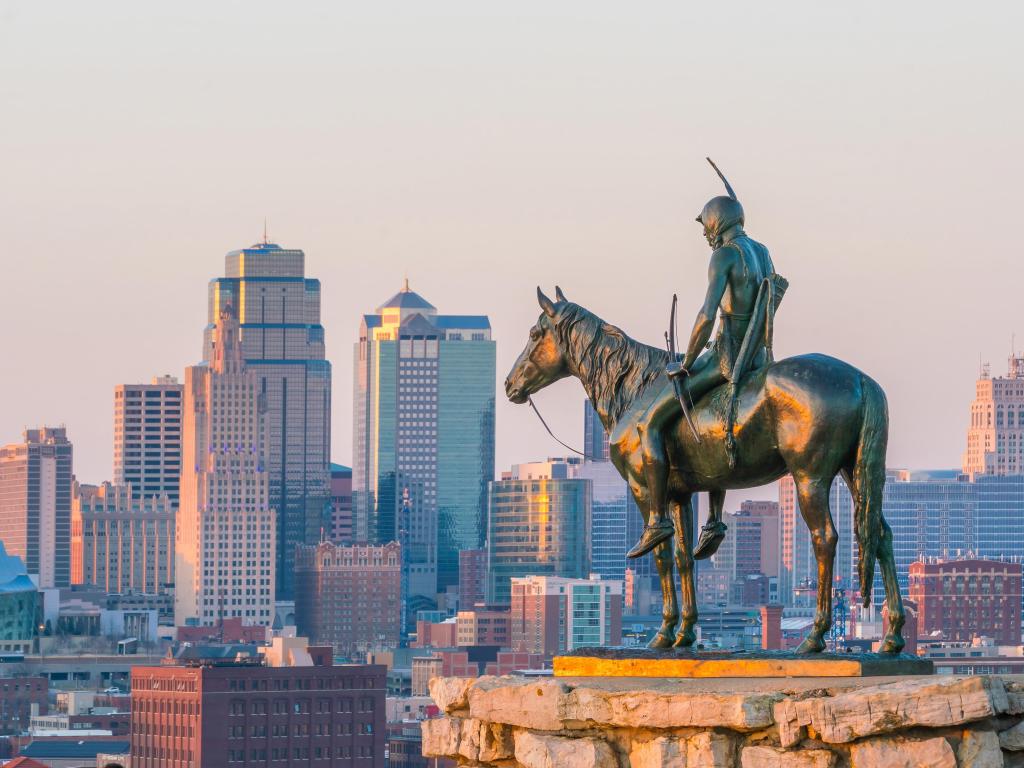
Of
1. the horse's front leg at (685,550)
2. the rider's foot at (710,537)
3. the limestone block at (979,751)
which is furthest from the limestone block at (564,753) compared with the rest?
the rider's foot at (710,537)

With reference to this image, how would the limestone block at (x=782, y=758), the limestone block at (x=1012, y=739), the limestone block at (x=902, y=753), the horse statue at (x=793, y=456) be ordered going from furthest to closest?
1. the horse statue at (x=793, y=456)
2. the limestone block at (x=1012, y=739)
3. the limestone block at (x=782, y=758)
4. the limestone block at (x=902, y=753)

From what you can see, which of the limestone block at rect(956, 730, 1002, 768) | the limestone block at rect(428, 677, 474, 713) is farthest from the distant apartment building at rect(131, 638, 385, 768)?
the limestone block at rect(956, 730, 1002, 768)

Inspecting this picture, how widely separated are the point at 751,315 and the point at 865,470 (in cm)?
76

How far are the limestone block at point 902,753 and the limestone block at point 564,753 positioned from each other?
92 centimetres

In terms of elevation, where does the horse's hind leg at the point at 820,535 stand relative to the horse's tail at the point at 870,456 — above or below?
below

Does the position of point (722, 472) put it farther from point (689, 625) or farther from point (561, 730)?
point (561, 730)

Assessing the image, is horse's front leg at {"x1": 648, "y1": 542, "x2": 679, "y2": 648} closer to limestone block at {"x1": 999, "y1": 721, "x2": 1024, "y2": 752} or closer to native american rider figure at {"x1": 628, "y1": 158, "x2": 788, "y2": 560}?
native american rider figure at {"x1": 628, "y1": 158, "x2": 788, "y2": 560}

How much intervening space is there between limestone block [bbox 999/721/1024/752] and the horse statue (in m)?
1.00

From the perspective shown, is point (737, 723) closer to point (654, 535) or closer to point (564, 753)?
point (564, 753)

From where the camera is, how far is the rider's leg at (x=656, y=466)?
11867 millimetres

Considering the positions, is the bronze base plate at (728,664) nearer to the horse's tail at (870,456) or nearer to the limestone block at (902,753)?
the horse's tail at (870,456)

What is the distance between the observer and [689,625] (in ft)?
39.4

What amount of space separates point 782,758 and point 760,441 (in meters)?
1.75

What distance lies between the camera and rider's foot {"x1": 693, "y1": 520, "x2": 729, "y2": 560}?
12.2 meters
